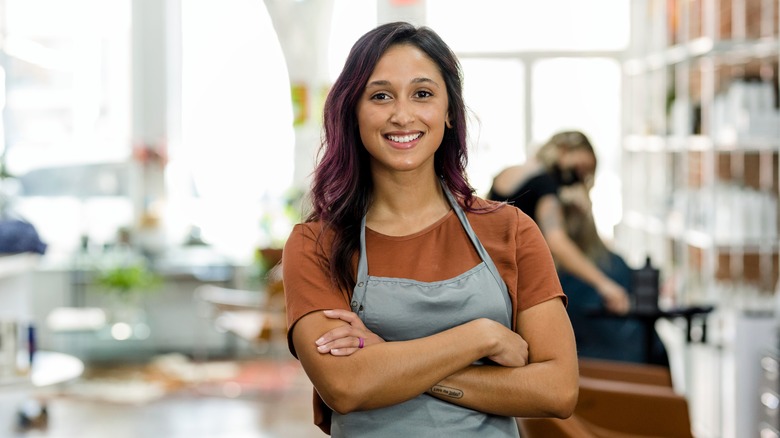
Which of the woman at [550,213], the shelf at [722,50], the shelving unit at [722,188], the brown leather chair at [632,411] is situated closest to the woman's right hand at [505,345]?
the brown leather chair at [632,411]

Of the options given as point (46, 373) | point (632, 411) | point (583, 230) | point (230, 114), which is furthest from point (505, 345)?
point (230, 114)

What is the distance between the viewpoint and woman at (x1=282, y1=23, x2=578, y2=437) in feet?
6.21

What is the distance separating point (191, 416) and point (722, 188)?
338cm

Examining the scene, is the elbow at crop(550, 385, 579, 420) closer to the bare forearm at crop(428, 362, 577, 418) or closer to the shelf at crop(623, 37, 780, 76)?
the bare forearm at crop(428, 362, 577, 418)

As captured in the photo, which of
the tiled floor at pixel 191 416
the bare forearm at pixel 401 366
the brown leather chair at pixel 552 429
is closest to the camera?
the bare forearm at pixel 401 366

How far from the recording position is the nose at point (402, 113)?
1924 millimetres

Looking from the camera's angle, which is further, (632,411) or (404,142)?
(632,411)

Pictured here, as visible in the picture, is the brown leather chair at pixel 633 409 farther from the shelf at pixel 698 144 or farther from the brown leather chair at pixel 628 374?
the shelf at pixel 698 144

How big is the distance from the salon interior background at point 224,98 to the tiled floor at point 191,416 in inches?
70.0

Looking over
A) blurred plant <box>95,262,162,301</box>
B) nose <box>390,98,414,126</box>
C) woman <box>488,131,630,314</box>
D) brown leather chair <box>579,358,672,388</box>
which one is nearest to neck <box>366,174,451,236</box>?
nose <box>390,98,414,126</box>

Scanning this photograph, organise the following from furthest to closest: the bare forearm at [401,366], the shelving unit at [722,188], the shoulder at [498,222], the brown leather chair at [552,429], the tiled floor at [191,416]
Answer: the tiled floor at [191,416]
the shelving unit at [722,188]
the brown leather chair at [552,429]
the shoulder at [498,222]
the bare forearm at [401,366]

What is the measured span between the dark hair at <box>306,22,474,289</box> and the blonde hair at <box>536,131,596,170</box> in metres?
3.31

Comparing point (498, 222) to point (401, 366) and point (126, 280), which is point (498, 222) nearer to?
point (401, 366)

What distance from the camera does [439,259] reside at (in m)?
1.94
